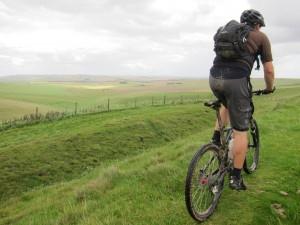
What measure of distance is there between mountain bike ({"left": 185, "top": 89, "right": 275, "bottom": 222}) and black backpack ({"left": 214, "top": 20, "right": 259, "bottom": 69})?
2.76 feet

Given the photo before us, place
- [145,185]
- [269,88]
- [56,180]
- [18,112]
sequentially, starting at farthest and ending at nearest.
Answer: [18,112] < [56,180] < [145,185] < [269,88]

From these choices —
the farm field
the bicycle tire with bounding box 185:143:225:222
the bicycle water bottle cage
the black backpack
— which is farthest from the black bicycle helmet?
the farm field

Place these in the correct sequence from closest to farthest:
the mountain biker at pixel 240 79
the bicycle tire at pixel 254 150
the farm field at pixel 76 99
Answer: the mountain biker at pixel 240 79 < the bicycle tire at pixel 254 150 < the farm field at pixel 76 99

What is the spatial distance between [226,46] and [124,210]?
357 centimetres

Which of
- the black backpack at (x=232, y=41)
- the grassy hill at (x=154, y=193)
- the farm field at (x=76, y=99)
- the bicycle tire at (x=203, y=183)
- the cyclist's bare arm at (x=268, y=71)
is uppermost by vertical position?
the black backpack at (x=232, y=41)

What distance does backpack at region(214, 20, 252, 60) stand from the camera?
646 centimetres

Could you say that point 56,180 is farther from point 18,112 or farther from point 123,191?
point 18,112

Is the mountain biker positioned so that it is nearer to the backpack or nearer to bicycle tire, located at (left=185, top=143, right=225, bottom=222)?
the backpack

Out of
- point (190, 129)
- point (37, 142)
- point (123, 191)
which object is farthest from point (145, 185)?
point (190, 129)

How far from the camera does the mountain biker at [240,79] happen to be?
6.57 m

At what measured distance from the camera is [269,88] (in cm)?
737

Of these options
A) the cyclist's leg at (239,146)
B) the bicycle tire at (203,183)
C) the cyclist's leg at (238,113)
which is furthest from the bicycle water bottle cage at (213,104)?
the bicycle tire at (203,183)

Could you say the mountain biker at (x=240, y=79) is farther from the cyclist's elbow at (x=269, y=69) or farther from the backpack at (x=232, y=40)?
the backpack at (x=232, y=40)

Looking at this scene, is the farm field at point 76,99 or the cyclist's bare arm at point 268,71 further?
the farm field at point 76,99
